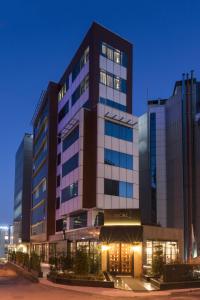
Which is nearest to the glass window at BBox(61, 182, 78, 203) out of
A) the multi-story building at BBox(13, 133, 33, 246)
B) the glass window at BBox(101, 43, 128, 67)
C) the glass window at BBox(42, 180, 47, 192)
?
the glass window at BBox(42, 180, 47, 192)

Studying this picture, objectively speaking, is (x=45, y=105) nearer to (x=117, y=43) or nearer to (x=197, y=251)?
(x=117, y=43)

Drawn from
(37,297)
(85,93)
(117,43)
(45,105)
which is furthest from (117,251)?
(45,105)

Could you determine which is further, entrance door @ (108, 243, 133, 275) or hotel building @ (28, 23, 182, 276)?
hotel building @ (28, 23, 182, 276)

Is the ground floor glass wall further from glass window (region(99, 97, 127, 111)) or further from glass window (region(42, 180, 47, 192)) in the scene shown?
glass window (region(42, 180, 47, 192))

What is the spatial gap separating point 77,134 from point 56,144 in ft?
53.9

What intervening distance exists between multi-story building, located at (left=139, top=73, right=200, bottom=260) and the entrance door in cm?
3444

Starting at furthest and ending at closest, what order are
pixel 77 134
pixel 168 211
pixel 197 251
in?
pixel 168 211
pixel 197 251
pixel 77 134

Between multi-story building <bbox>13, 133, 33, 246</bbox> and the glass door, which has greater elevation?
multi-story building <bbox>13, 133, 33, 246</bbox>

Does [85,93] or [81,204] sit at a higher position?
[85,93]

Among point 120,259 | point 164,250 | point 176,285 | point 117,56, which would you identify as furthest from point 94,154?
point 176,285

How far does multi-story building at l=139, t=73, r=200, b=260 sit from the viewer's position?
78438 millimetres

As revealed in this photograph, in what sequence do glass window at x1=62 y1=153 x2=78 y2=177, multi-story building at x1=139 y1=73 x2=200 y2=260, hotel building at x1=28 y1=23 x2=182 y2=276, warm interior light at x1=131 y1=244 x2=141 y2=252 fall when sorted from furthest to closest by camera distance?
multi-story building at x1=139 y1=73 x2=200 y2=260 → glass window at x1=62 y1=153 x2=78 y2=177 → hotel building at x1=28 y1=23 x2=182 y2=276 → warm interior light at x1=131 y1=244 x2=141 y2=252

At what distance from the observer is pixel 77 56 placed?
6931cm

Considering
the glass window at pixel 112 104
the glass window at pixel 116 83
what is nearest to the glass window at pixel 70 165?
the glass window at pixel 112 104
